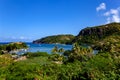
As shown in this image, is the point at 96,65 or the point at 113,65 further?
the point at 96,65

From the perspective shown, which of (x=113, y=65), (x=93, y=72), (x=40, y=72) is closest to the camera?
(x=93, y=72)

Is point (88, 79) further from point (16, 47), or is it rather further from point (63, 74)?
point (16, 47)

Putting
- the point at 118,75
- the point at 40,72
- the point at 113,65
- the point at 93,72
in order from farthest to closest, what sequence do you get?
the point at 40,72
the point at 113,65
the point at 93,72
the point at 118,75

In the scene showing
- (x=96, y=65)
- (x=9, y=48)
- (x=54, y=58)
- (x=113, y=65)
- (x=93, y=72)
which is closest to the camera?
(x=93, y=72)

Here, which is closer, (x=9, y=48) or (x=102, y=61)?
(x=102, y=61)

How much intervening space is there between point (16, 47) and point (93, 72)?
145 meters

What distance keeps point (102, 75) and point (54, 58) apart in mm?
53582

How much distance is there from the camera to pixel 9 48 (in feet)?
506

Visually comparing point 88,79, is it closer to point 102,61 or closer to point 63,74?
point 63,74

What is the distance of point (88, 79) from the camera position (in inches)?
810

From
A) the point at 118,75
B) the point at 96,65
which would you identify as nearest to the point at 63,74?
the point at 96,65

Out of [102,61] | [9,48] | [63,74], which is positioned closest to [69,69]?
[63,74]

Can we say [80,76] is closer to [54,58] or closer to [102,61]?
[102,61]

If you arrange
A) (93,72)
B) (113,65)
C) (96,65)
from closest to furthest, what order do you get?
(93,72), (113,65), (96,65)
